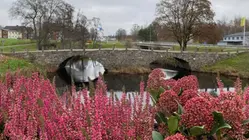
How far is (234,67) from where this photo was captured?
3522 cm

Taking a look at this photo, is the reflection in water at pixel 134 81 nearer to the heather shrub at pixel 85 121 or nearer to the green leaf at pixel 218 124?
the heather shrub at pixel 85 121

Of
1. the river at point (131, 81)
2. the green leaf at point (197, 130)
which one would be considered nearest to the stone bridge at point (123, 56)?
the river at point (131, 81)

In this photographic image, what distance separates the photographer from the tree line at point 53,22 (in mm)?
42094

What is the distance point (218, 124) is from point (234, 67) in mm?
35511

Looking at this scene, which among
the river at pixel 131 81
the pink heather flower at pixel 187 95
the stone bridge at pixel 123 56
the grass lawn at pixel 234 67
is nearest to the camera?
the pink heather flower at pixel 187 95

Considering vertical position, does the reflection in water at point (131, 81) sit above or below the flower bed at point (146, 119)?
below

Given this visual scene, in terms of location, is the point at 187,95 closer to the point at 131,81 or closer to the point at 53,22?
the point at 131,81

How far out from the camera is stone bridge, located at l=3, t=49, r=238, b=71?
3406cm

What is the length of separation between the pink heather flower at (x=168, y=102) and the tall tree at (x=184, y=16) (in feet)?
137

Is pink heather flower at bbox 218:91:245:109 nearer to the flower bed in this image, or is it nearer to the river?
the flower bed

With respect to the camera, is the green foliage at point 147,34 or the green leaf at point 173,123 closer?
the green leaf at point 173,123

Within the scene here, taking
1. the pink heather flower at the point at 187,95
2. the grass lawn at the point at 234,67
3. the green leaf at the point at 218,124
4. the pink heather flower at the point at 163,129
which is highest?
the pink heather flower at the point at 187,95

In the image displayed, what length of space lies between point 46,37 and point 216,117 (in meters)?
43.5

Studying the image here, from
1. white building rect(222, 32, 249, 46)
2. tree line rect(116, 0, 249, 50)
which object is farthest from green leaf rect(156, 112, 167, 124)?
white building rect(222, 32, 249, 46)
